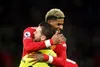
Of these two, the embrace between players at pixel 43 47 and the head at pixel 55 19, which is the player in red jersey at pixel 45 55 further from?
the head at pixel 55 19

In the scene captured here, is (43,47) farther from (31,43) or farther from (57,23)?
(57,23)

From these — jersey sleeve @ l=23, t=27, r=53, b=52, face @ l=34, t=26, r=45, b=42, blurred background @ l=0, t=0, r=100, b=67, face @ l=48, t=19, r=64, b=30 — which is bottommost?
blurred background @ l=0, t=0, r=100, b=67

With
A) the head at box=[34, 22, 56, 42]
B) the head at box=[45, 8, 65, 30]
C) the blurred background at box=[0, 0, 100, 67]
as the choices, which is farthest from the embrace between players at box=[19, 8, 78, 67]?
the blurred background at box=[0, 0, 100, 67]

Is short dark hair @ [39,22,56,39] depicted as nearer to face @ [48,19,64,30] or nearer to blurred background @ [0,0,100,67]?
face @ [48,19,64,30]

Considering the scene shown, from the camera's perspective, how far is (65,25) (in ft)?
22.6

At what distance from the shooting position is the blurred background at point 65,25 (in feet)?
22.2

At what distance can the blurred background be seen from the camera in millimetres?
6770

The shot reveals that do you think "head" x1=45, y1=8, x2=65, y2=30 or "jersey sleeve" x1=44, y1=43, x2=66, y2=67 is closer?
"jersey sleeve" x1=44, y1=43, x2=66, y2=67

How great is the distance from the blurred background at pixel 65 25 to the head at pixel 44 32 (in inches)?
126

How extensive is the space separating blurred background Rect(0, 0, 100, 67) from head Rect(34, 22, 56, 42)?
3.21 m

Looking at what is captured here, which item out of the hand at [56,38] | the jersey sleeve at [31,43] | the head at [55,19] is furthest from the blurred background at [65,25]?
the hand at [56,38]

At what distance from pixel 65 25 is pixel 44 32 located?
3.54 metres
